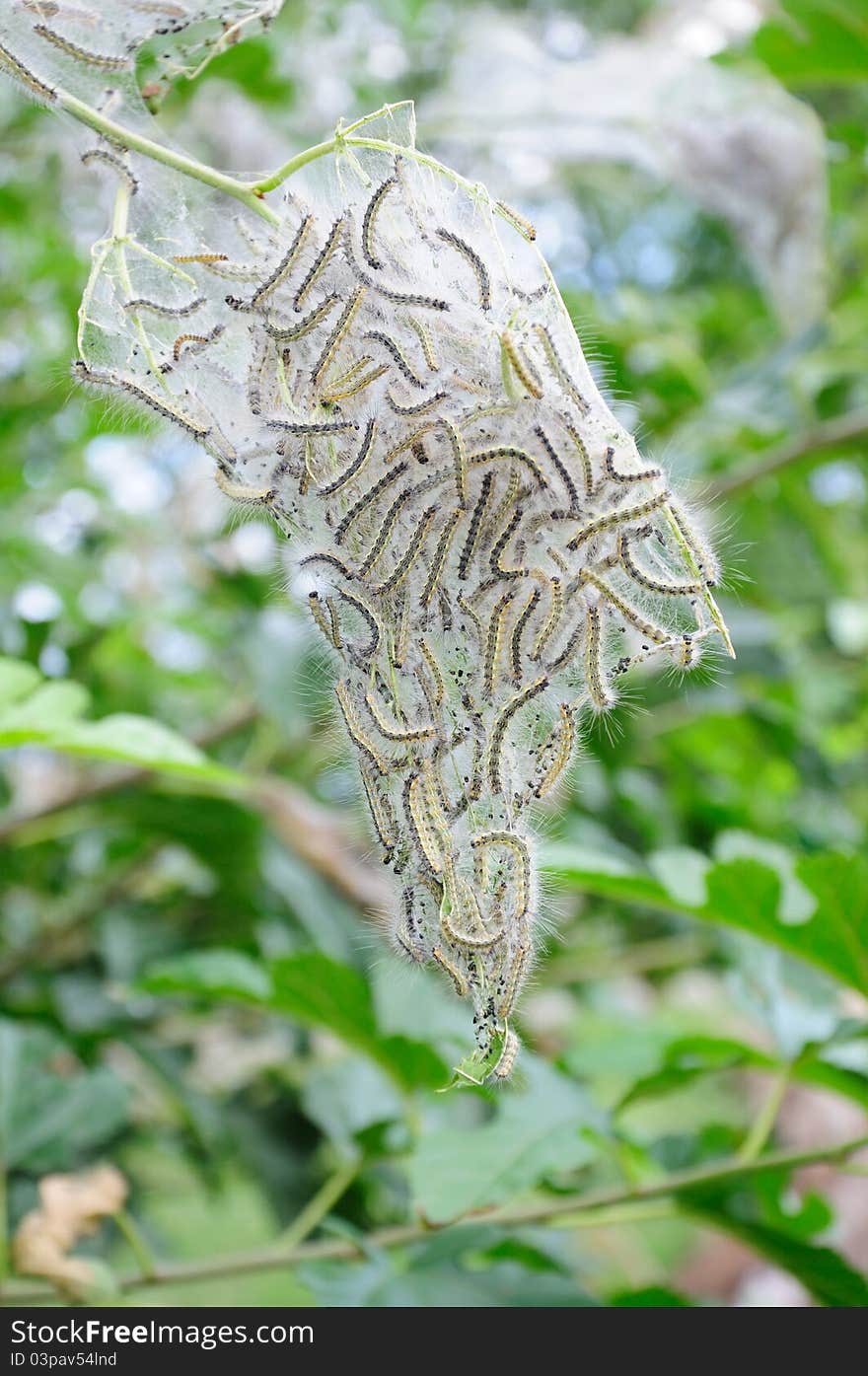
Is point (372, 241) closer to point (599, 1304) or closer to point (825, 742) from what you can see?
point (599, 1304)

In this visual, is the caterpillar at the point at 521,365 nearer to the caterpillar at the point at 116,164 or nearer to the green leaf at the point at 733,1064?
the caterpillar at the point at 116,164

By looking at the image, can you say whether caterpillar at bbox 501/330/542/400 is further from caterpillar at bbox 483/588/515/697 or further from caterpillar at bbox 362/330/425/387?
caterpillar at bbox 483/588/515/697

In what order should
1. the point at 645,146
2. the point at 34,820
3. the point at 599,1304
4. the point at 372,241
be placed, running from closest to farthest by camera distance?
the point at 372,241 < the point at 599,1304 < the point at 34,820 < the point at 645,146

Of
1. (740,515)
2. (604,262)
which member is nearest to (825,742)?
(740,515)

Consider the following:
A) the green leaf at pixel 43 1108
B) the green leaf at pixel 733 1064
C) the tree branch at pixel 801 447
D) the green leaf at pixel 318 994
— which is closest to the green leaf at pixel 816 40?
the tree branch at pixel 801 447

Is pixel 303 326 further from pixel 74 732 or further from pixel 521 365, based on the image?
pixel 74 732

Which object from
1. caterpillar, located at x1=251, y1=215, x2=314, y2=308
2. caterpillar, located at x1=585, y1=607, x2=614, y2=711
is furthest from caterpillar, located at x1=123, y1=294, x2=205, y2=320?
caterpillar, located at x1=585, y1=607, x2=614, y2=711
